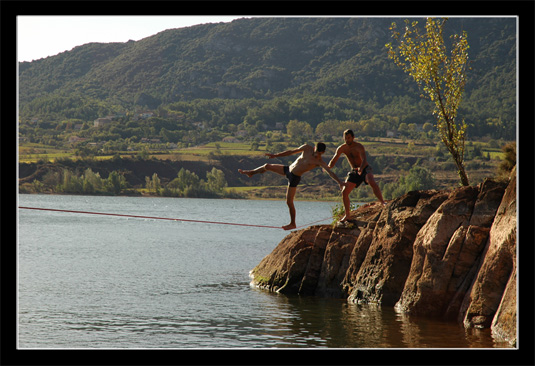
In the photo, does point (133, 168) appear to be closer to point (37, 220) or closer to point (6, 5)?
point (37, 220)

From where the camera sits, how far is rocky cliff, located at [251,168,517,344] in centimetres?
1955

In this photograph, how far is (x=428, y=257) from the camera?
73.2 feet

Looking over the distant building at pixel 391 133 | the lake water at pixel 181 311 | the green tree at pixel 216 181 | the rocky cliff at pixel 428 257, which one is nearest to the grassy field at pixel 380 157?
the green tree at pixel 216 181

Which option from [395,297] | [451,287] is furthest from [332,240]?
[451,287]

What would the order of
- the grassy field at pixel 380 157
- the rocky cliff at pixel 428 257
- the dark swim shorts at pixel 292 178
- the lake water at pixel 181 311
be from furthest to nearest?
1. the grassy field at pixel 380 157
2. the lake water at pixel 181 311
3. the rocky cliff at pixel 428 257
4. the dark swim shorts at pixel 292 178

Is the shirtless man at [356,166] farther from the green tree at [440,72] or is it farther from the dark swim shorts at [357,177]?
the green tree at [440,72]

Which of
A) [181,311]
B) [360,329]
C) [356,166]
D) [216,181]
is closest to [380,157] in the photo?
[216,181]

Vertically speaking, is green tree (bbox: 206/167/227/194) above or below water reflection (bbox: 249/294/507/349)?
above

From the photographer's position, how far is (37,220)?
96.1m

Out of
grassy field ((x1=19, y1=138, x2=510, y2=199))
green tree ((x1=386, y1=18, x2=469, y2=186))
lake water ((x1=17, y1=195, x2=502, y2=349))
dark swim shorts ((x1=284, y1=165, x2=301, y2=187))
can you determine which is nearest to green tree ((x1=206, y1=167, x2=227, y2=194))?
grassy field ((x1=19, y1=138, x2=510, y2=199))

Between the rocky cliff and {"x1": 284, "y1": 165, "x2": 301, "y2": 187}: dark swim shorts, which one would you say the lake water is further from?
{"x1": 284, "y1": 165, "x2": 301, "y2": 187}: dark swim shorts

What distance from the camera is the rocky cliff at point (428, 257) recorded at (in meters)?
19.5

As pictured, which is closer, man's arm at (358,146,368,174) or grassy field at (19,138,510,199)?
man's arm at (358,146,368,174)

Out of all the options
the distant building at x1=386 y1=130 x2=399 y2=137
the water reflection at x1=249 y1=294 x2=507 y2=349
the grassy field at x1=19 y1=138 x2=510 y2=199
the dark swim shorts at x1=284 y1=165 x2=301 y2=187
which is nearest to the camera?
the dark swim shorts at x1=284 y1=165 x2=301 y2=187
